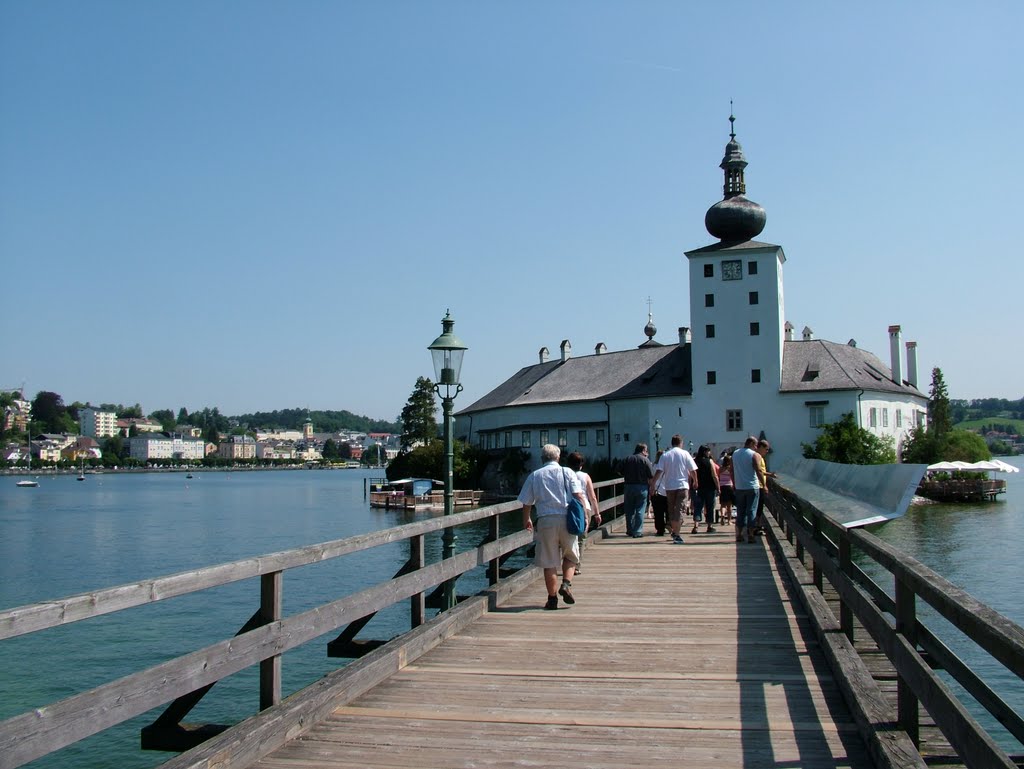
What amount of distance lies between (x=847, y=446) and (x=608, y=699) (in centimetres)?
5863

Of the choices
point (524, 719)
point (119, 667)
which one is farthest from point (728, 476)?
point (524, 719)

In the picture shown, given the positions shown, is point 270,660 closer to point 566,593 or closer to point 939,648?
point 939,648

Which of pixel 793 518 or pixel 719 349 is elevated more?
pixel 719 349

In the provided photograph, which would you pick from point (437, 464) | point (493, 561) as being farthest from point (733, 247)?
point (493, 561)

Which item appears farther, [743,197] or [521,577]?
[743,197]

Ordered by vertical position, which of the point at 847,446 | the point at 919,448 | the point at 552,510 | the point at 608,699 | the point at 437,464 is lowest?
the point at 608,699

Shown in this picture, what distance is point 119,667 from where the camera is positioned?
63.6 ft

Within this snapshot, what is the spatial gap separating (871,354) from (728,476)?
59292mm

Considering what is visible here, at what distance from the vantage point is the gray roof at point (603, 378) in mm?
72375

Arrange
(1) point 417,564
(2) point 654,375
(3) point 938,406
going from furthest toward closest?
(3) point 938,406
(2) point 654,375
(1) point 417,564

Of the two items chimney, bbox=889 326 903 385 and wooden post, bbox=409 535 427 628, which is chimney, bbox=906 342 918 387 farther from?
wooden post, bbox=409 535 427 628

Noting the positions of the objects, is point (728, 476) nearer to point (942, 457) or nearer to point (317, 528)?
point (317, 528)

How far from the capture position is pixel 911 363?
80625 mm

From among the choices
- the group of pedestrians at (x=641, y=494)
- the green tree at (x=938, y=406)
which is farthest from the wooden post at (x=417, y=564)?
the green tree at (x=938, y=406)
